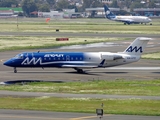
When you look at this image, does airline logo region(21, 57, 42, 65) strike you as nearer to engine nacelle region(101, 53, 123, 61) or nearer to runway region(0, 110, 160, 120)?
engine nacelle region(101, 53, 123, 61)

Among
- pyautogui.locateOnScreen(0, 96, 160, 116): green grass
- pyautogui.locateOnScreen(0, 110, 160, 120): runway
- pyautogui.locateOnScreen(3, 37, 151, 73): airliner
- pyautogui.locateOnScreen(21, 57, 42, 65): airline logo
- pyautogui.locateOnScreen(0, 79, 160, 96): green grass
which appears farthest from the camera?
pyautogui.locateOnScreen(3, 37, 151, 73): airliner

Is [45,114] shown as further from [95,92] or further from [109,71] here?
[109,71]

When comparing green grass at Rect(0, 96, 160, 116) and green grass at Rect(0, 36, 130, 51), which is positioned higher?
green grass at Rect(0, 96, 160, 116)

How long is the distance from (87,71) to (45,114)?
103 ft

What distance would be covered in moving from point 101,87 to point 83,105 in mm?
10907

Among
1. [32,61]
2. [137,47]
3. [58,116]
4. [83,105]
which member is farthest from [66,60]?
[58,116]

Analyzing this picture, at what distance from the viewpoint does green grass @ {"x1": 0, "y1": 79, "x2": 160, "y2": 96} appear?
55312mm

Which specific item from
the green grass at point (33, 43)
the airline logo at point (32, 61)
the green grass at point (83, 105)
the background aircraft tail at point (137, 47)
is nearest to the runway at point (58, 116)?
the green grass at point (83, 105)

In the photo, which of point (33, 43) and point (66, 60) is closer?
point (66, 60)

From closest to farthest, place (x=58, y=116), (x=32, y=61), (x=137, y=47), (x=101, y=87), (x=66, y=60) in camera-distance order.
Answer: (x=58, y=116) → (x=101, y=87) → (x=32, y=61) → (x=66, y=60) → (x=137, y=47)

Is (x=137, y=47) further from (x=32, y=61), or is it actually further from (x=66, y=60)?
(x=32, y=61)

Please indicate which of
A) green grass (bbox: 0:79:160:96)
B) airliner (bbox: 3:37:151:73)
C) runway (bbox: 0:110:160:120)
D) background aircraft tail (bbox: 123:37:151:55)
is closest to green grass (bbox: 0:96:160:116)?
runway (bbox: 0:110:160:120)

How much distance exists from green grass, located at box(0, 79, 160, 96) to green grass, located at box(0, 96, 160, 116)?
459cm

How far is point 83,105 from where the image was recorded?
157 feet
